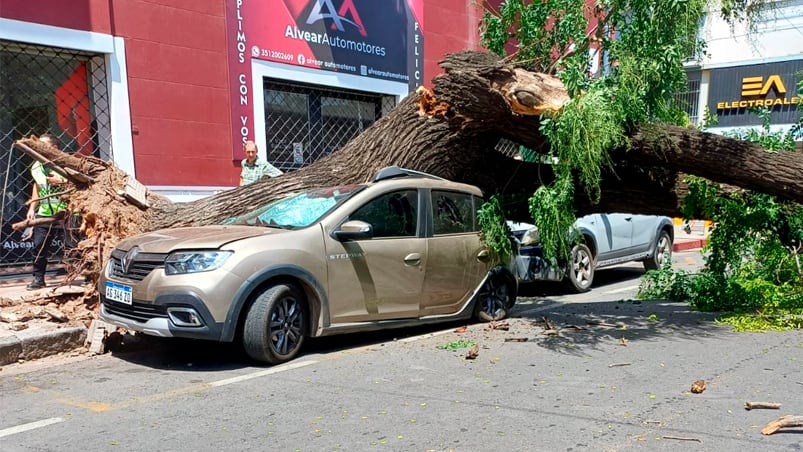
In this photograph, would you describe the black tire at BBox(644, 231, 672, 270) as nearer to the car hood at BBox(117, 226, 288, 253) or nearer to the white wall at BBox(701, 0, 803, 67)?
the white wall at BBox(701, 0, 803, 67)

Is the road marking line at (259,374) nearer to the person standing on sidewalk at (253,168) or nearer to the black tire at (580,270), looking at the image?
the person standing on sidewalk at (253,168)

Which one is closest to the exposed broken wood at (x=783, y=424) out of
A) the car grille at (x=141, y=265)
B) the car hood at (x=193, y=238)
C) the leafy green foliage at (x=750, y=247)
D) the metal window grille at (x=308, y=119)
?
the leafy green foliage at (x=750, y=247)

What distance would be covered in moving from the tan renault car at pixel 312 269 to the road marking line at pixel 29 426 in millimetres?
1129

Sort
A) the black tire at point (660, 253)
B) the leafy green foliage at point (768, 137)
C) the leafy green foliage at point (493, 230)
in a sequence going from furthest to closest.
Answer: the black tire at point (660, 253), the leafy green foliage at point (768, 137), the leafy green foliage at point (493, 230)

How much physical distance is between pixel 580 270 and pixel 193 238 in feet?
21.1

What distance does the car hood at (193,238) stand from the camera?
541cm

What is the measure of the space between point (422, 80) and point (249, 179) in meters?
6.12

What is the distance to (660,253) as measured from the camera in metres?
12.3

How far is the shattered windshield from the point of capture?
20.1ft

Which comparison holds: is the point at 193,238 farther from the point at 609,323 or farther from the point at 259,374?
the point at 609,323

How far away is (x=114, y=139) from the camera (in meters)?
9.84

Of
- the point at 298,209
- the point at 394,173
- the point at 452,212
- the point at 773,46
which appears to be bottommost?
the point at 452,212

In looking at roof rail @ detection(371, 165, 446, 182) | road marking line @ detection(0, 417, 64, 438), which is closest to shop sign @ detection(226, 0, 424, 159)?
roof rail @ detection(371, 165, 446, 182)

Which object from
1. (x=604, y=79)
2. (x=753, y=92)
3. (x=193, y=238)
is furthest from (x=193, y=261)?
(x=753, y=92)
